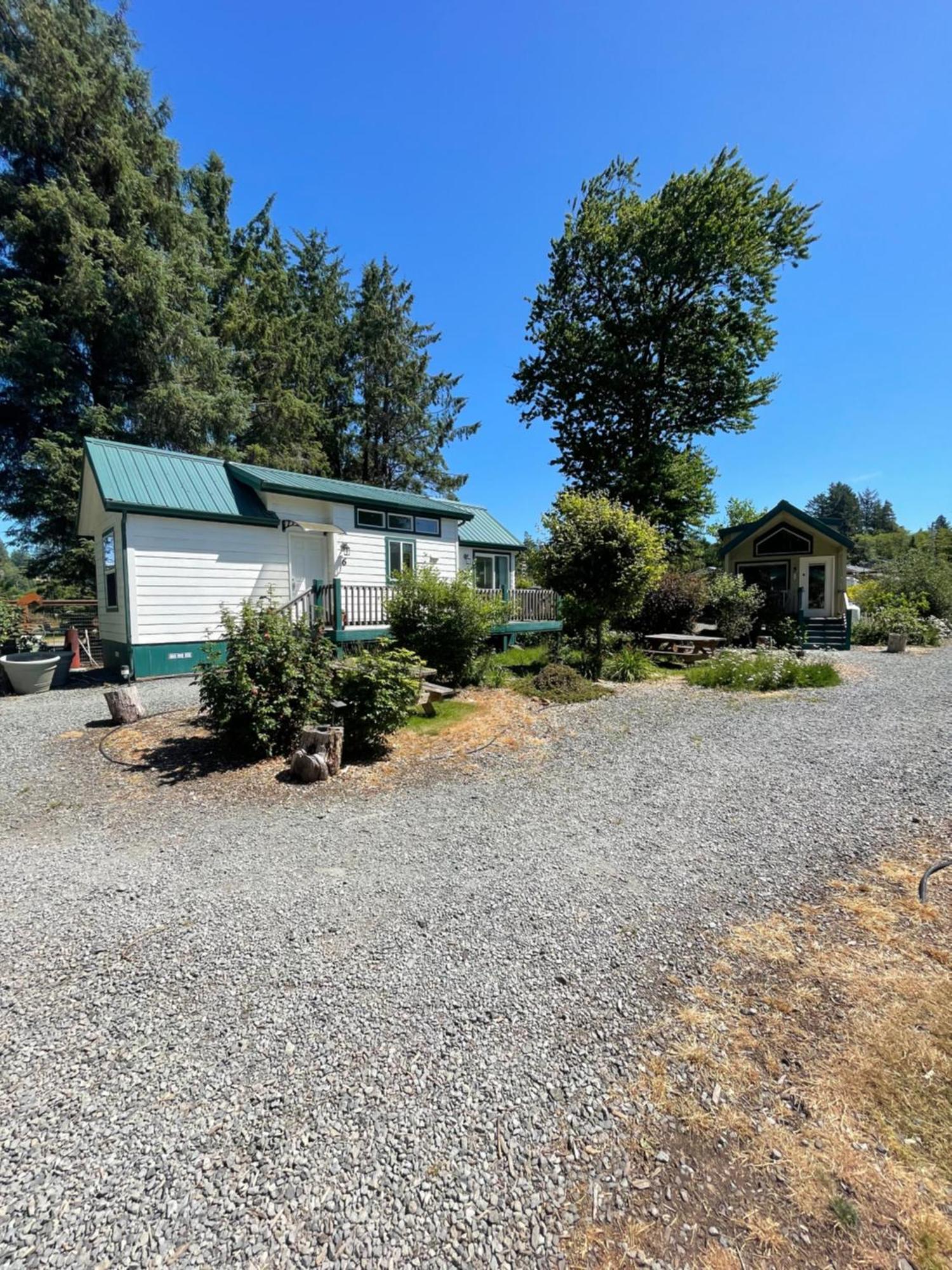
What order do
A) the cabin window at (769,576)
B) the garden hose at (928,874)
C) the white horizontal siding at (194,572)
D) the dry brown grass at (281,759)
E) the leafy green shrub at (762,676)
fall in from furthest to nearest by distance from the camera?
the cabin window at (769,576)
the leafy green shrub at (762,676)
the white horizontal siding at (194,572)
the dry brown grass at (281,759)
the garden hose at (928,874)

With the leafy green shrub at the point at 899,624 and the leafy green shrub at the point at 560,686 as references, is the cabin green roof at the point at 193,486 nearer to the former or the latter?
the leafy green shrub at the point at 560,686

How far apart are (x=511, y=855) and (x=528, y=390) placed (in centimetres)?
2558

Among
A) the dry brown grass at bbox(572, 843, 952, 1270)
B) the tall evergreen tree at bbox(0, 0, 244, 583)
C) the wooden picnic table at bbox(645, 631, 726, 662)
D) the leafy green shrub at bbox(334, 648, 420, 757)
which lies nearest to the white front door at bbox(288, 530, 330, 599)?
the leafy green shrub at bbox(334, 648, 420, 757)

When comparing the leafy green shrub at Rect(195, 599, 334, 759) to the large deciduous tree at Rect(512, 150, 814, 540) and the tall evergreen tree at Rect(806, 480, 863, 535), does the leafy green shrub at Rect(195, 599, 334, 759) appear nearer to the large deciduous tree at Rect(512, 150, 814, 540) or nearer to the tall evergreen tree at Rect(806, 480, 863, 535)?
the large deciduous tree at Rect(512, 150, 814, 540)

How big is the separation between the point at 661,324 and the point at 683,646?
52.1 feet

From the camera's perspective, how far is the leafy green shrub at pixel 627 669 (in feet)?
36.0

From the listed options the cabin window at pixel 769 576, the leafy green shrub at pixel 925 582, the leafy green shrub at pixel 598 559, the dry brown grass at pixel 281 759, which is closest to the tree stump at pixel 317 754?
the dry brown grass at pixel 281 759

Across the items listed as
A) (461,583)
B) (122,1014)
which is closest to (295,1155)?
(122,1014)

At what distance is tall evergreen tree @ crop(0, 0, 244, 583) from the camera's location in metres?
15.7

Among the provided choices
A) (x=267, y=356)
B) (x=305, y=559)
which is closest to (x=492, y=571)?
(x=305, y=559)

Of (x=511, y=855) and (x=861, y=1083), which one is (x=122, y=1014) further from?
(x=861, y=1083)

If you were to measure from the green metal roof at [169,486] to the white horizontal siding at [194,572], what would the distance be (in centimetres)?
27

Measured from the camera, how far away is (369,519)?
42.4 ft

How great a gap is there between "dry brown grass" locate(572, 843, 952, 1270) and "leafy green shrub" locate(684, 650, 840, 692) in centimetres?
748
